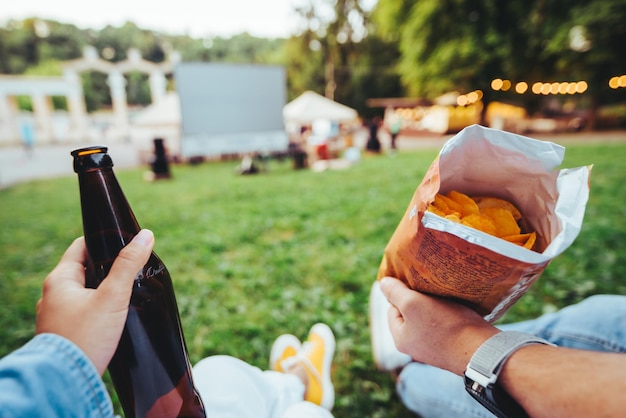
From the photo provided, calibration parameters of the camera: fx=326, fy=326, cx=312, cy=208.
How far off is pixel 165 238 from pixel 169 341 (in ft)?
11.6

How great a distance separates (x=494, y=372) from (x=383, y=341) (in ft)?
3.63

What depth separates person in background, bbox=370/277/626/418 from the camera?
0.60 m

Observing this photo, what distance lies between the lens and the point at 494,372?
0.71 m

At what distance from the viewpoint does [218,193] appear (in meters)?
7.06

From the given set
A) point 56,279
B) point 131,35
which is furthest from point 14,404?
point 131,35

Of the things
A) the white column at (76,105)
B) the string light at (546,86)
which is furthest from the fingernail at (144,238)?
the white column at (76,105)

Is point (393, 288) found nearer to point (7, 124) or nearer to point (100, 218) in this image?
point (100, 218)

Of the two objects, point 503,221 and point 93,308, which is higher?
point 503,221

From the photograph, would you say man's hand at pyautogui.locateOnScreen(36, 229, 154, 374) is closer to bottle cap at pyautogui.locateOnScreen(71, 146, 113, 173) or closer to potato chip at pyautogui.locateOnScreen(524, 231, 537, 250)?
bottle cap at pyautogui.locateOnScreen(71, 146, 113, 173)

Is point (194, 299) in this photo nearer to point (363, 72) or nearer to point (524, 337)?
point (524, 337)

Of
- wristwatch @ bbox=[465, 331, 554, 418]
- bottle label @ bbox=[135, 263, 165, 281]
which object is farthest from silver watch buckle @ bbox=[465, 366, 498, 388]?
bottle label @ bbox=[135, 263, 165, 281]

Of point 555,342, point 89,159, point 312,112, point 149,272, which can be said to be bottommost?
point 555,342

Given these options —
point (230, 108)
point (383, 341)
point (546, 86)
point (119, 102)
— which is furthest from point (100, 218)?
point (119, 102)

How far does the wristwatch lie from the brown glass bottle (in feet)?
2.64
